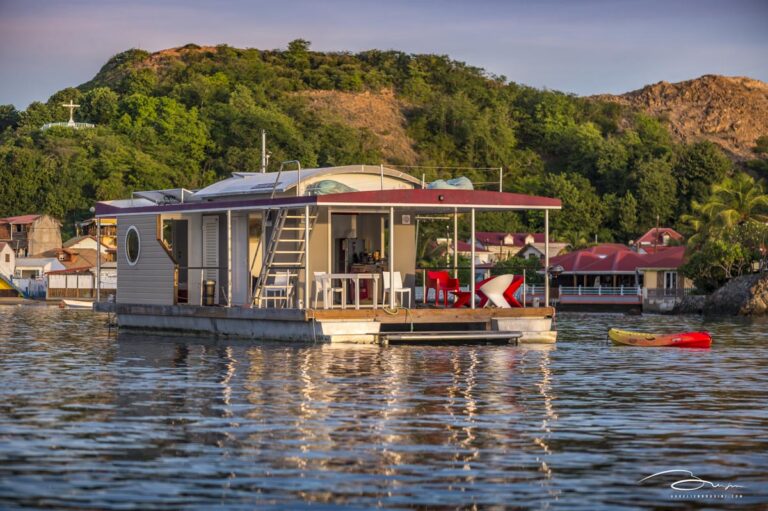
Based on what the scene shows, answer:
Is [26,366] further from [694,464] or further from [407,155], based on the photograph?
[407,155]

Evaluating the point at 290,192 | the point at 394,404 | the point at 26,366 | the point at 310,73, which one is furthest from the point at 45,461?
the point at 310,73

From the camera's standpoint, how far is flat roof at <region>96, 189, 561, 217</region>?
94.7ft

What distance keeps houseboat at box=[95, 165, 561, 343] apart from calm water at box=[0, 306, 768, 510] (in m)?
2.01

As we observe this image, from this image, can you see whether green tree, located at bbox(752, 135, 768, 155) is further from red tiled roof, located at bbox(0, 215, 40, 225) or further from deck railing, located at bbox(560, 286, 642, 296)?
deck railing, located at bbox(560, 286, 642, 296)

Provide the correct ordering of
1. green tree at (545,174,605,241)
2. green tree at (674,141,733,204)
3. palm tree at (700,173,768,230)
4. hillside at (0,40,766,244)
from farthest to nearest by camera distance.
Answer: green tree at (674,141,733,204)
green tree at (545,174,605,241)
hillside at (0,40,766,244)
palm tree at (700,173,768,230)

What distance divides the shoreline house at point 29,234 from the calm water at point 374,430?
266 ft

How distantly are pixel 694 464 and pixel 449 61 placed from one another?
170156 millimetres

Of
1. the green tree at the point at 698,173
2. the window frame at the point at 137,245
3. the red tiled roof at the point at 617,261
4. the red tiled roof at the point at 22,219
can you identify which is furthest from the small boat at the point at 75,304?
the green tree at the point at 698,173

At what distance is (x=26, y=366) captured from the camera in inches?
1015

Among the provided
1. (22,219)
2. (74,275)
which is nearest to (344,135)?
(22,219)

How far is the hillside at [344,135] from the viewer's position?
4567 inches

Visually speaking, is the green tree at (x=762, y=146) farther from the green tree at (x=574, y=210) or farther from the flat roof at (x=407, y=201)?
the flat roof at (x=407, y=201)

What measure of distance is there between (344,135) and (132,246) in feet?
321

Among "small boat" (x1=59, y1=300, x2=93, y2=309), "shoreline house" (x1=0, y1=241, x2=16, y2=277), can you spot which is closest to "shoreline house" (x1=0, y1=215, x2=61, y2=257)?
"shoreline house" (x1=0, y1=241, x2=16, y2=277)
